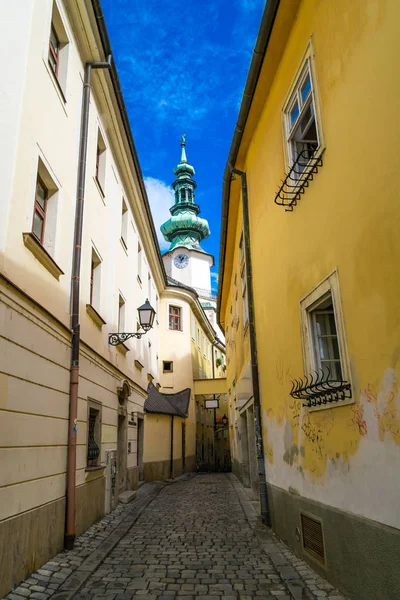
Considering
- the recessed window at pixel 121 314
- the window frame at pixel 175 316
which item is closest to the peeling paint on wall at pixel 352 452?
the recessed window at pixel 121 314

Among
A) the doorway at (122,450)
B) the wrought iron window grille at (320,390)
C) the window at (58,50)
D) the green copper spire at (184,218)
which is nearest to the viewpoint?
the wrought iron window grille at (320,390)

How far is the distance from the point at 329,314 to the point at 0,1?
18.0 ft

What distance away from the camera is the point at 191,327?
28391mm

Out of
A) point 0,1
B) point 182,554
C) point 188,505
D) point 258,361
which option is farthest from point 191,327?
point 0,1

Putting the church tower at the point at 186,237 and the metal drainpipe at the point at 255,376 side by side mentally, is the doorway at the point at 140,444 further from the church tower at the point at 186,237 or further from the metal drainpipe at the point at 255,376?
the church tower at the point at 186,237

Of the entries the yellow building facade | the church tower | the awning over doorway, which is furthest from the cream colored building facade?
the church tower

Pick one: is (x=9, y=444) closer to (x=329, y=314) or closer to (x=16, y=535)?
(x=16, y=535)

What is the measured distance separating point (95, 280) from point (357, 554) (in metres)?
7.69

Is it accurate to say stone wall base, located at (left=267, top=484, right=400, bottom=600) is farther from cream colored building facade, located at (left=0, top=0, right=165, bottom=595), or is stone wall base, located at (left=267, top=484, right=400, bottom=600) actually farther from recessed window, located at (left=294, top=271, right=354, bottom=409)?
cream colored building facade, located at (left=0, top=0, right=165, bottom=595)

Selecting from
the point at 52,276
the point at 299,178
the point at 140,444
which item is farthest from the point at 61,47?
the point at 140,444

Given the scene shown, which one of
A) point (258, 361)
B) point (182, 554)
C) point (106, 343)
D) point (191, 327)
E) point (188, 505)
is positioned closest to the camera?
point (182, 554)

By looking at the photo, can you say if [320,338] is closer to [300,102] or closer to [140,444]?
[300,102]

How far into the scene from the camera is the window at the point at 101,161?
36.2 feet

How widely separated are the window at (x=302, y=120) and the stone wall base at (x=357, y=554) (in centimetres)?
411
